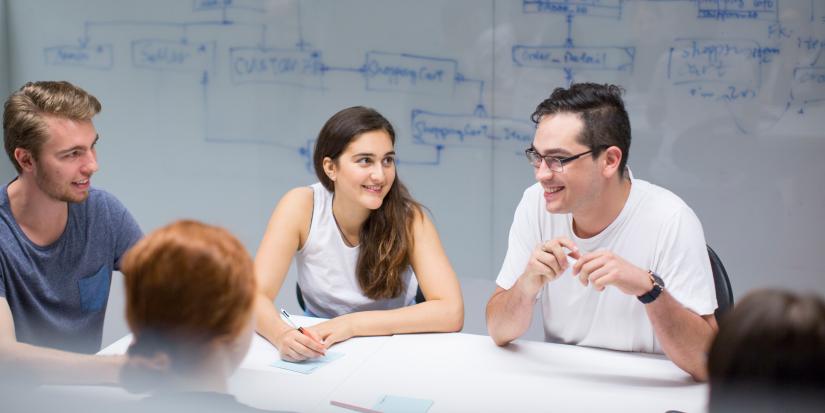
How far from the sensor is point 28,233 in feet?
6.59

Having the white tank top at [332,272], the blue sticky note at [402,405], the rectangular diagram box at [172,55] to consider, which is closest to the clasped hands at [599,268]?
the blue sticky note at [402,405]

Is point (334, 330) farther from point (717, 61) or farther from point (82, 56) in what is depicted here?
point (82, 56)

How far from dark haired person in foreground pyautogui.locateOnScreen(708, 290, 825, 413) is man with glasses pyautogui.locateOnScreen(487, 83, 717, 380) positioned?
3.56 feet

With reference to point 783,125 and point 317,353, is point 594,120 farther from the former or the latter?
point 783,125

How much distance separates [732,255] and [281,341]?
2.17 metres

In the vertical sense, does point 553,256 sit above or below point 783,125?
below

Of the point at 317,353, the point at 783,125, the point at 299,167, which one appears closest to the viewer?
the point at 317,353

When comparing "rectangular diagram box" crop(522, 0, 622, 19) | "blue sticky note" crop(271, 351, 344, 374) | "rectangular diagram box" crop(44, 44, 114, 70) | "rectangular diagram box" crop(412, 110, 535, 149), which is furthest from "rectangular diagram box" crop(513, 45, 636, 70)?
"rectangular diagram box" crop(44, 44, 114, 70)

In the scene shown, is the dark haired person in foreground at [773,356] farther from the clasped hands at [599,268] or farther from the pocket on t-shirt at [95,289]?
the pocket on t-shirt at [95,289]

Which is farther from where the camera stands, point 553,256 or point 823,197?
point 823,197

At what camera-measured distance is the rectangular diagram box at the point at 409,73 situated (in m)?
3.64

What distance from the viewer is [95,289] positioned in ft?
7.02

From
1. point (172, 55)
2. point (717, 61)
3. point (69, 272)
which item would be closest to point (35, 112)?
point (69, 272)

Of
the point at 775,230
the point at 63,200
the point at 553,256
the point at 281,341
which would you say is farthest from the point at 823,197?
the point at 63,200
